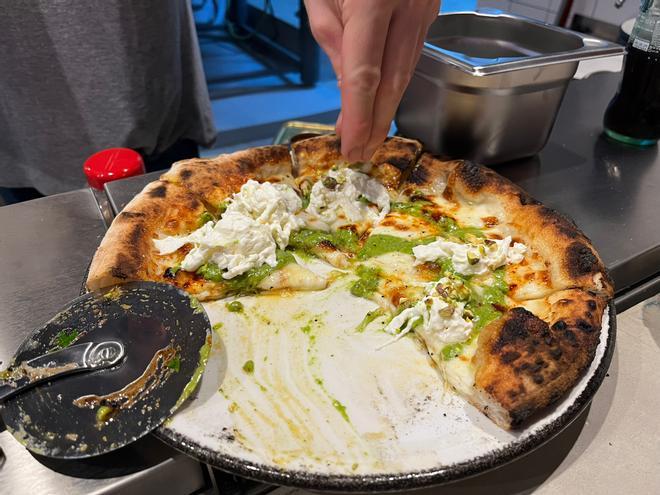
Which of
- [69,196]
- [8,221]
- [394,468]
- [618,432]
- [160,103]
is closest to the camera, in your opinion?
[394,468]

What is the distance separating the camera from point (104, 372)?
1029 mm

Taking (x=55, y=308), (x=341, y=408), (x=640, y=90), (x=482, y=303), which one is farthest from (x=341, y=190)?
(x=640, y=90)

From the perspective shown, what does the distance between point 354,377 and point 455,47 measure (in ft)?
5.40

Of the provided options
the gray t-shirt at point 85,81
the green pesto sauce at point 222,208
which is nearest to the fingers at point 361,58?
the green pesto sauce at point 222,208

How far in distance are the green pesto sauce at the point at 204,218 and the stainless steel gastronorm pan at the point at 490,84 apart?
37.1 inches

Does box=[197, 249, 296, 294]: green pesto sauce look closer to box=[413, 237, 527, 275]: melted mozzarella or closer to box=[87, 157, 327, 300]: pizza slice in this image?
box=[87, 157, 327, 300]: pizza slice

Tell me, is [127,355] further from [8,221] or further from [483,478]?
[8,221]

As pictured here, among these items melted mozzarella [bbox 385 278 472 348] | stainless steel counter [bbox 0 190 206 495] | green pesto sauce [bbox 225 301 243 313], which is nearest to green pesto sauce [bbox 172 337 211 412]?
stainless steel counter [bbox 0 190 206 495]

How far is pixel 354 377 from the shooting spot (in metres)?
1.16

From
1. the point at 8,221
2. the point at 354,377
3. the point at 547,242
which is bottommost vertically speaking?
the point at 8,221

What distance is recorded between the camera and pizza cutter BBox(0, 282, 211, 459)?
941 mm

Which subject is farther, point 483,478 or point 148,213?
point 148,213

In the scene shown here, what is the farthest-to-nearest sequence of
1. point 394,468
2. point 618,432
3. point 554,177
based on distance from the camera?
point 554,177
point 618,432
point 394,468

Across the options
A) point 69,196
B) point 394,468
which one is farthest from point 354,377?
point 69,196
